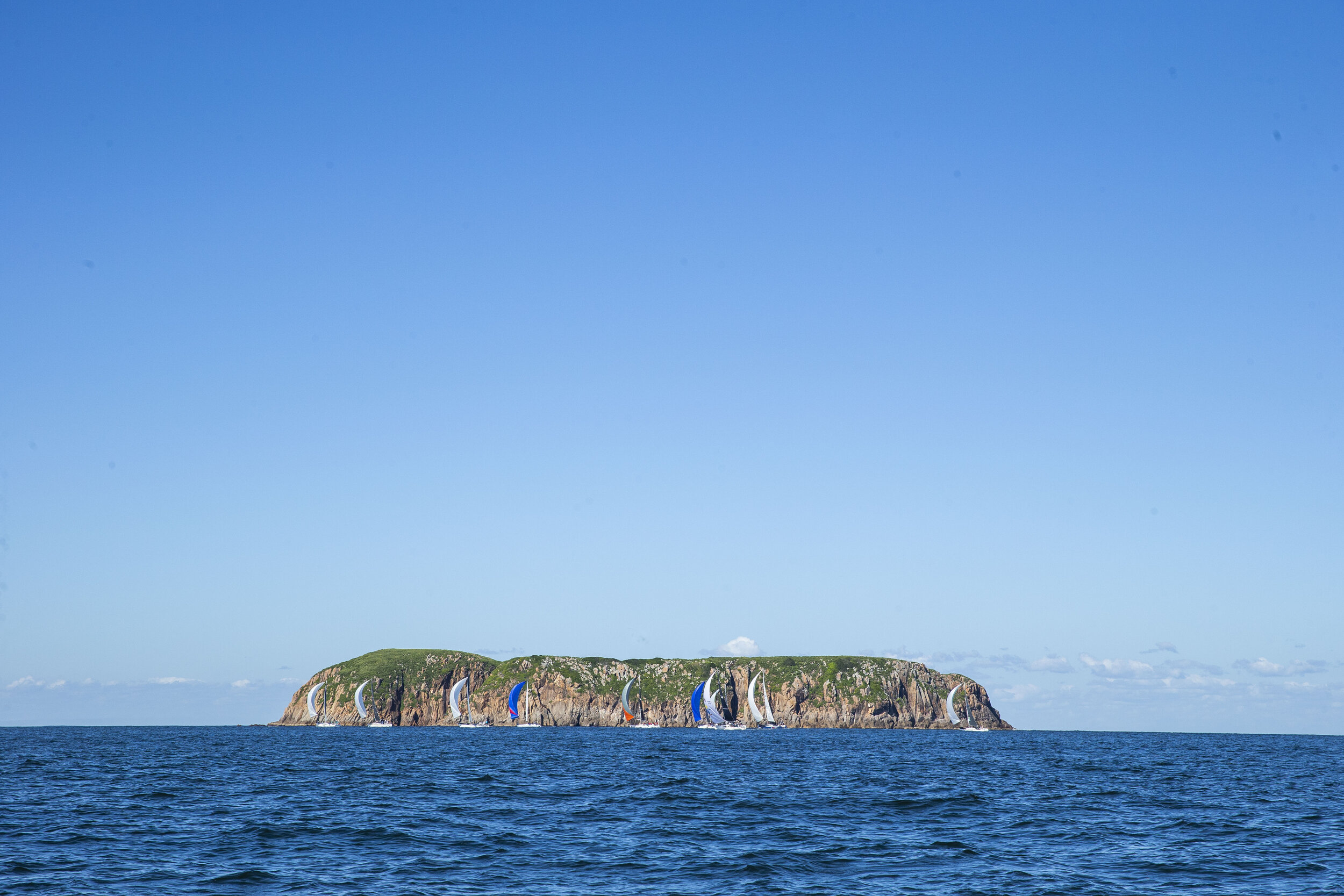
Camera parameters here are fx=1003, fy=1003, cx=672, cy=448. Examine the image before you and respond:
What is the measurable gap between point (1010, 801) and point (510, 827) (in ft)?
95.9

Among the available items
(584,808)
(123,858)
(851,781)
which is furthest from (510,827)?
(851,781)

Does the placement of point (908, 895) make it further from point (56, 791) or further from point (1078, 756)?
point (1078, 756)

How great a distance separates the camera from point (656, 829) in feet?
138

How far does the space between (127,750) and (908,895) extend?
11186 centimetres

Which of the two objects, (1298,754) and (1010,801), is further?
(1298,754)

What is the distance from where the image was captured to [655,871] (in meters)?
32.2

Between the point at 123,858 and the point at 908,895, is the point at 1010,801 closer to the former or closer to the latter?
the point at 908,895

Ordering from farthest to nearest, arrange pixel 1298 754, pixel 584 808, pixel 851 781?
pixel 1298 754, pixel 851 781, pixel 584 808

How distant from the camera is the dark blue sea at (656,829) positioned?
3084cm

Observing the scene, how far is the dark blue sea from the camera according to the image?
3084 centimetres

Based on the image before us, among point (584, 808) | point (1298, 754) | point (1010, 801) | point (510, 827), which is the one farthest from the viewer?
point (1298, 754)

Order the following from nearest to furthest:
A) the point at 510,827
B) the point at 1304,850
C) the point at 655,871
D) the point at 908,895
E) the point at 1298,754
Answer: the point at 908,895
the point at 655,871
the point at 1304,850
the point at 510,827
the point at 1298,754

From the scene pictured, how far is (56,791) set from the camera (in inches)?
2238

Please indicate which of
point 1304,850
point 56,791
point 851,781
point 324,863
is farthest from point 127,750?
point 1304,850
